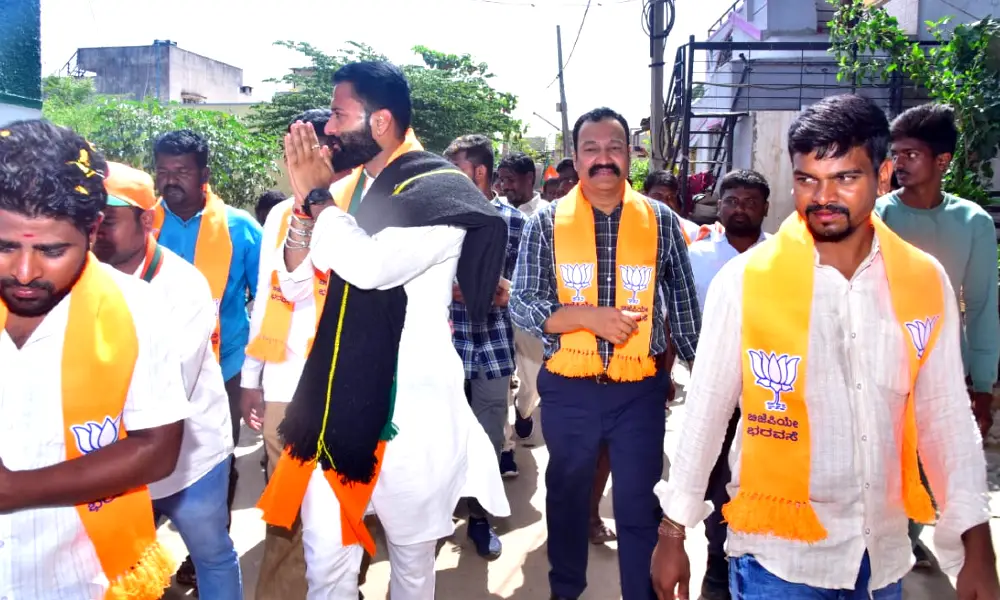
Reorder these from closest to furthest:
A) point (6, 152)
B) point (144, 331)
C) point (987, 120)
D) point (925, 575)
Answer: point (6, 152), point (144, 331), point (925, 575), point (987, 120)

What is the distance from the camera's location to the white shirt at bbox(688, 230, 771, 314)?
14.3 ft

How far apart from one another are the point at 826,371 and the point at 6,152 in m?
2.01

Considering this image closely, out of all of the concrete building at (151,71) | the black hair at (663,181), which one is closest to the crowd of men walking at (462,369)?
the black hair at (663,181)

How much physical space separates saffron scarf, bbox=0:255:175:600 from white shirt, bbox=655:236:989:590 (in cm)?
158

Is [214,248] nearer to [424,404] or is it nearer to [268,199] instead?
[424,404]

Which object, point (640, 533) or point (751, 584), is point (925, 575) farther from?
point (751, 584)

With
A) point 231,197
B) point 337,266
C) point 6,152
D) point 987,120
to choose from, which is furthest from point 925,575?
point 231,197

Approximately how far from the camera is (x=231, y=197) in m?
14.0

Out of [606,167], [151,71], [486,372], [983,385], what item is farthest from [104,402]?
[151,71]

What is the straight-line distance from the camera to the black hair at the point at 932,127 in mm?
3484

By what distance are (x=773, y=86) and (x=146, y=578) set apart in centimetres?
1406

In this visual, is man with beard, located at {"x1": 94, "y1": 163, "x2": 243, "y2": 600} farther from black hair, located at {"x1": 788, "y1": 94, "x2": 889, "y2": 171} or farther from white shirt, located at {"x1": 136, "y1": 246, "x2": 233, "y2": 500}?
black hair, located at {"x1": 788, "y1": 94, "x2": 889, "y2": 171}

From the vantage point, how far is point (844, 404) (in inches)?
79.2

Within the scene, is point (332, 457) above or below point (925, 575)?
above
